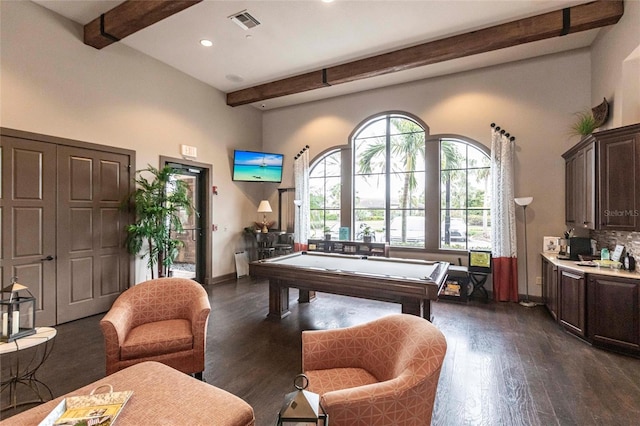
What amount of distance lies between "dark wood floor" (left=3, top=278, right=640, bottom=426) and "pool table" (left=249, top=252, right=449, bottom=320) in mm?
519

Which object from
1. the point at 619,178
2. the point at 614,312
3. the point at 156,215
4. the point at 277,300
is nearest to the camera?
the point at 614,312

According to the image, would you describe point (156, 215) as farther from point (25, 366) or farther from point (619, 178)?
point (619, 178)

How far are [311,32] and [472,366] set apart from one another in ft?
15.3

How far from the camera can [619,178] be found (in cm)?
319

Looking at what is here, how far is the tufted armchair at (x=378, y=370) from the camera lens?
4.41ft

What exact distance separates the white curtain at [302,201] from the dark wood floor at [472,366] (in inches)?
97.1

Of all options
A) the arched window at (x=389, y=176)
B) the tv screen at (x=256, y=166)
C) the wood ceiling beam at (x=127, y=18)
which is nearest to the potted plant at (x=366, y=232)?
the arched window at (x=389, y=176)

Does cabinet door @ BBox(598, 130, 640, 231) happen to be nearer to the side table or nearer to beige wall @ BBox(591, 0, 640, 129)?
beige wall @ BBox(591, 0, 640, 129)

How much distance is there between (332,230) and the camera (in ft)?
22.3

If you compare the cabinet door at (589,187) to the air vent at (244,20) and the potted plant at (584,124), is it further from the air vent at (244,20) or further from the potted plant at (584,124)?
the air vent at (244,20)

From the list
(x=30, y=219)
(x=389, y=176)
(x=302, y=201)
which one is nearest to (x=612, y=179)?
(x=389, y=176)

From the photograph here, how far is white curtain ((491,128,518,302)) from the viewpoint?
4.82 meters

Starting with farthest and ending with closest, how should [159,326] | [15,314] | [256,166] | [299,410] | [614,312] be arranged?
[256,166] < [614,312] < [159,326] < [15,314] < [299,410]

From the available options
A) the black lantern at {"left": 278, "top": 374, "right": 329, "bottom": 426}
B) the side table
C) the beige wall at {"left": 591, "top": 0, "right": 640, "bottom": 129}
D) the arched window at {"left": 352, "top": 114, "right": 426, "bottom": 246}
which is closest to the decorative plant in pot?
the side table
